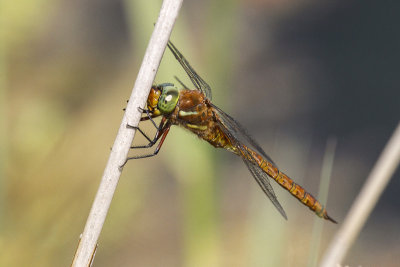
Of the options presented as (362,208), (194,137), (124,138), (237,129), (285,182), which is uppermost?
(237,129)

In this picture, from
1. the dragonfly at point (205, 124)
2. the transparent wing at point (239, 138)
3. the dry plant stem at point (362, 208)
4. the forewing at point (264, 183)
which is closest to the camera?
the dry plant stem at point (362, 208)

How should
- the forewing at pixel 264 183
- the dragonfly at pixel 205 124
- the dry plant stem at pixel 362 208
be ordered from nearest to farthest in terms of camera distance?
the dry plant stem at pixel 362 208 < the forewing at pixel 264 183 < the dragonfly at pixel 205 124

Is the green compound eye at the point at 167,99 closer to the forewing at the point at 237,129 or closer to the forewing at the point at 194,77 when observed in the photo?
the forewing at the point at 194,77

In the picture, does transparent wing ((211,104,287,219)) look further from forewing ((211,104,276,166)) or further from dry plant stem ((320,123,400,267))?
dry plant stem ((320,123,400,267))

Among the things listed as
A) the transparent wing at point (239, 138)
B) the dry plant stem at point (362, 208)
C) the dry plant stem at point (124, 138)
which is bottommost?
the dry plant stem at point (362, 208)

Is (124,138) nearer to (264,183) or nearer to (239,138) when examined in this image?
(264,183)

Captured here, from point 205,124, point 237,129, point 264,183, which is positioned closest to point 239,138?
point 237,129

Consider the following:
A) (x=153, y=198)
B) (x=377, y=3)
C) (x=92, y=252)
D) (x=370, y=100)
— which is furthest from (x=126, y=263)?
(x=377, y=3)

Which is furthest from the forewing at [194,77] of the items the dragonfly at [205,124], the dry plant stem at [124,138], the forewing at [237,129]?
the dry plant stem at [124,138]
